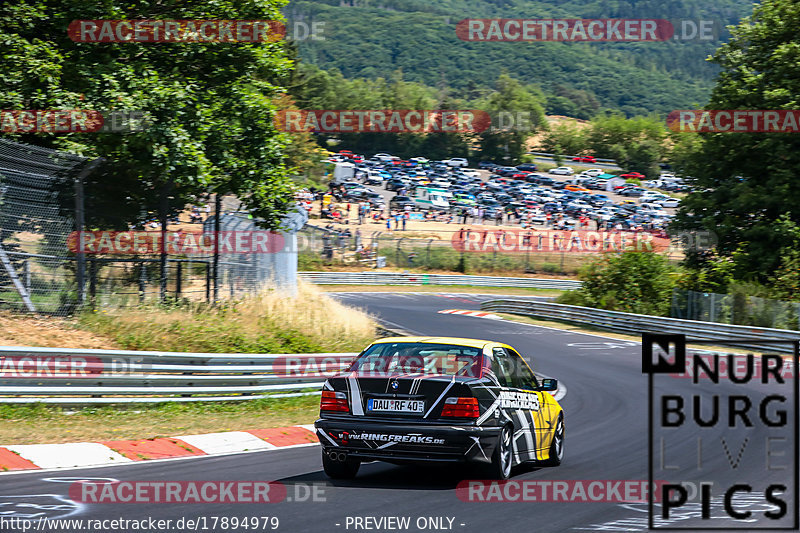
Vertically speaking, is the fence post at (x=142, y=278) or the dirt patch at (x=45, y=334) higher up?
the fence post at (x=142, y=278)

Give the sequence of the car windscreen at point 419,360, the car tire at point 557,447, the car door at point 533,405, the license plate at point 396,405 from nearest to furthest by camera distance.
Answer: the license plate at point 396,405 → the car windscreen at point 419,360 → the car door at point 533,405 → the car tire at point 557,447

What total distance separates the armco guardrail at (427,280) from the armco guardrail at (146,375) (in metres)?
38.2

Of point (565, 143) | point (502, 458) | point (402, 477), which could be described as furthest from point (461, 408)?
point (565, 143)

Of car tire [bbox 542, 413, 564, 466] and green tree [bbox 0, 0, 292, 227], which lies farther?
green tree [bbox 0, 0, 292, 227]

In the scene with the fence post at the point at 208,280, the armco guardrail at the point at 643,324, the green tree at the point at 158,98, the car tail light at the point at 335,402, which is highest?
the green tree at the point at 158,98

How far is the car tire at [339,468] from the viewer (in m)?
8.60

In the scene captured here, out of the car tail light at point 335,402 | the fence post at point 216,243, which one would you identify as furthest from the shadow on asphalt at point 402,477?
the fence post at point 216,243

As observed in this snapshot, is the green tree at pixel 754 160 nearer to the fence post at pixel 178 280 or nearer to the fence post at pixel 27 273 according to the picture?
the fence post at pixel 178 280

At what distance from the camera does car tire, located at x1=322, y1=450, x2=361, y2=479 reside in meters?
8.60

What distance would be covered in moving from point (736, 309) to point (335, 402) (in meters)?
25.3

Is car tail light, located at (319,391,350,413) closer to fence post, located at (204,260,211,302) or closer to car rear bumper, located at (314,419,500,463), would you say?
car rear bumper, located at (314,419,500,463)

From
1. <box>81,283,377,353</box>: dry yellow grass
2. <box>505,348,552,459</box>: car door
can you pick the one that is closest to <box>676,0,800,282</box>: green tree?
<box>81,283,377,353</box>: dry yellow grass

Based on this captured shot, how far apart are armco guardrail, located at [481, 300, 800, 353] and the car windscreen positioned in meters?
17.2

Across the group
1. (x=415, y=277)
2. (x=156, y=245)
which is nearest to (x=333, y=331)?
(x=156, y=245)
